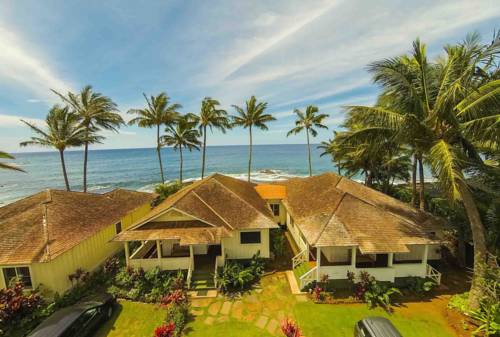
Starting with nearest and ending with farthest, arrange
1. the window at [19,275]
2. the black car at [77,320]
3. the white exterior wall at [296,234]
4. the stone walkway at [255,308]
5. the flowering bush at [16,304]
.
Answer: the black car at [77,320] < the flowering bush at [16,304] < the stone walkway at [255,308] < the window at [19,275] < the white exterior wall at [296,234]

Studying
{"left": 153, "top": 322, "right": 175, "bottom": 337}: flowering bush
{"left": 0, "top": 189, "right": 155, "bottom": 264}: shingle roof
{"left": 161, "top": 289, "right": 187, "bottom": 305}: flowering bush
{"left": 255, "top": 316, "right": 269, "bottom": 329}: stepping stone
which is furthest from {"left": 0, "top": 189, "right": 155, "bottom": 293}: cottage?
{"left": 255, "top": 316, "right": 269, "bottom": 329}: stepping stone

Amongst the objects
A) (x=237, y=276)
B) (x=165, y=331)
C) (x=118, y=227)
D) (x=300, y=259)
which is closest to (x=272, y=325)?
(x=237, y=276)

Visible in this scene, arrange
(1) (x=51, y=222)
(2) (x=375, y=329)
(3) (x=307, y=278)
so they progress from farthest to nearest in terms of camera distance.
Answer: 1. (1) (x=51, y=222)
2. (3) (x=307, y=278)
3. (2) (x=375, y=329)

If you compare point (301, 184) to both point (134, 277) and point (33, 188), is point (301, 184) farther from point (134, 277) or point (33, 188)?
point (33, 188)

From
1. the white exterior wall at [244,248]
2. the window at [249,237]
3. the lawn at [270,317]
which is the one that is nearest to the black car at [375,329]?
the lawn at [270,317]

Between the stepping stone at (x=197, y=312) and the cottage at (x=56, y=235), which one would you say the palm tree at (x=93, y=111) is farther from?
the stepping stone at (x=197, y=312)

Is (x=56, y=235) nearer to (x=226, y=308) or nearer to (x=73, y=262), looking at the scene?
(x=73, y=262)
